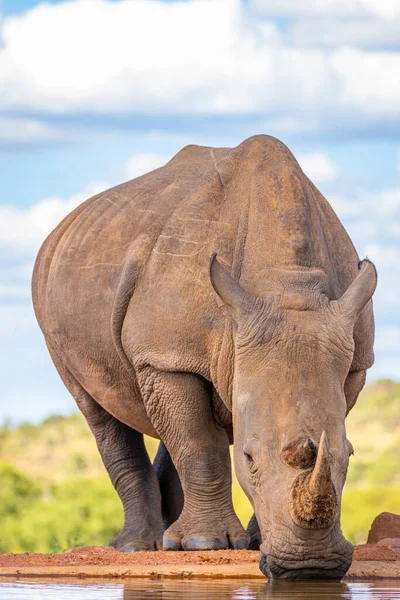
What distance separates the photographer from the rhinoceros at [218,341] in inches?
387

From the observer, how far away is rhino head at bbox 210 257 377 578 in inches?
374

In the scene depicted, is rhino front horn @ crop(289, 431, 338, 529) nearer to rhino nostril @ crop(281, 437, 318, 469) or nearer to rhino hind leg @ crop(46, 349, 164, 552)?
rhino nostril @ crop(281, 437, 318, 469)

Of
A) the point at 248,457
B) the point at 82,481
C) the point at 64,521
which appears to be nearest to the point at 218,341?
the point at 248,457

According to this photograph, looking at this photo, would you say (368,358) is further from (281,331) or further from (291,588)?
(291,588)

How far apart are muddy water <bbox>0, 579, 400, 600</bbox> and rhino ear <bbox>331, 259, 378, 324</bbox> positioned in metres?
1.83

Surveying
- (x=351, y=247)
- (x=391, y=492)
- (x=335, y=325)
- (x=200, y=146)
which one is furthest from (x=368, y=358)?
(x=391, y=492)

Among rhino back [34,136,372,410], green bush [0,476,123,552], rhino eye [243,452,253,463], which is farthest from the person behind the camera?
green bush [0,476,123,552]

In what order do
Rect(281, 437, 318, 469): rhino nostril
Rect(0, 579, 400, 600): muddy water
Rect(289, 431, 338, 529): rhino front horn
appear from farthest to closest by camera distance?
1. Rect(281, 437, 318, 469): rhino nostril
2. Rect(289, 431, 338, 529): rhino front horn
3. Rect(0, 579, 400, 600): muddy water

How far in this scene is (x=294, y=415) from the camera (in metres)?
9.89

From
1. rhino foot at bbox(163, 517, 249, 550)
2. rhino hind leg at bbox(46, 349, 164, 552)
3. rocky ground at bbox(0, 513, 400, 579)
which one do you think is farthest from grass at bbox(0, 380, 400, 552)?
rocky ground at bbox(0, 513, 400, 579)

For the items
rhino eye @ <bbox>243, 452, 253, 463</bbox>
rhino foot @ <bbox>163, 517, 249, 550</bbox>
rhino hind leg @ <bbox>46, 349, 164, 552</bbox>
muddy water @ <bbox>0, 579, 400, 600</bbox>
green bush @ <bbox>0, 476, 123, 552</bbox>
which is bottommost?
muddy water @ <bbox>0, 579, 400, 600</bbox>

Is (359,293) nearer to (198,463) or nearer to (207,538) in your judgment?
(198,463)

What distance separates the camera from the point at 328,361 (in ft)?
33.9

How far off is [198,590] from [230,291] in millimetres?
2206
